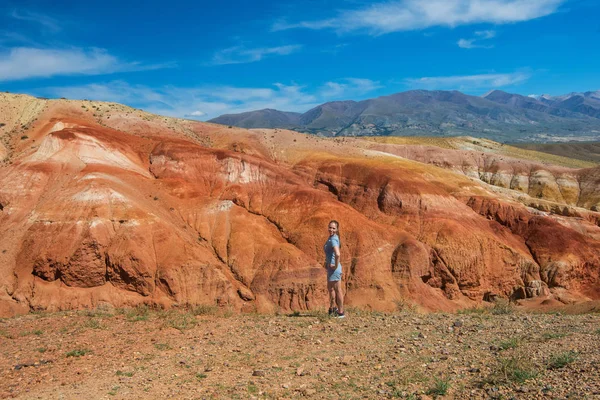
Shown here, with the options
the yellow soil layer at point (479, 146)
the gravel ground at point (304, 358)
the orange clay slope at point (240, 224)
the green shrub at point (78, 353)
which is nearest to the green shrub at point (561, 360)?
the gravel ground at point (304, 358)

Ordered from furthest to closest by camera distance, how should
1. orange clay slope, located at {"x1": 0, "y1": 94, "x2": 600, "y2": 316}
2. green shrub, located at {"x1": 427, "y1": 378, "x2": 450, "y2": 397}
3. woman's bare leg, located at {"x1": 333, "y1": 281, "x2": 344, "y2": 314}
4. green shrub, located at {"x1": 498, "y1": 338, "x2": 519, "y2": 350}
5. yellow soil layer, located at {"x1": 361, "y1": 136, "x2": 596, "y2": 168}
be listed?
yellow soil layer, located at {"x1": 361, "y1": 136, "x2": 596, "y2": 168}, orange clay slope, located at {"x1": 0, "y1": 94, "x2": 600, "y2": 316}, woman's bare leg, located at {"x1": 333, "y1": 281, "x2": 344, "y2": 314}, green shrub, located at {"x1": 498, "y1": 338, "x2": 519, "y2": 350}, green shrub, located at {"x1": 427, "y1": 378, "x2": 450, "y2": 397}

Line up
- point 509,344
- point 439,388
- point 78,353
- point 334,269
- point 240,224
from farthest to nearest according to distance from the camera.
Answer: point 240,224 → point 334,269 → point 78,353 → point 509,344 → point 439,388

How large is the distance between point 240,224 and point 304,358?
23183 mm

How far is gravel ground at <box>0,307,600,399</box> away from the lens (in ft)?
20.9

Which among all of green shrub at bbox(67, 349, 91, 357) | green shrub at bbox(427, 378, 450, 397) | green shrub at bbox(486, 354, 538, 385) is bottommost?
green shrub at bbox(67, 349, 91, 357)

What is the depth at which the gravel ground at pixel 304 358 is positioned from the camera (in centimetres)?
636

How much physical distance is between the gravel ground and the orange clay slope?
1265 centimetres

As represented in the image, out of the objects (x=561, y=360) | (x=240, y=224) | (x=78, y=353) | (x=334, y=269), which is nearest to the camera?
(x=561, y=360)

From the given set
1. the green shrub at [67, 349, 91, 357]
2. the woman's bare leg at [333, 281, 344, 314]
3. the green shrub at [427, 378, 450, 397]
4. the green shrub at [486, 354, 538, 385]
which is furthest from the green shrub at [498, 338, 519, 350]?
the green shrub at [67, 349, 91, 357]

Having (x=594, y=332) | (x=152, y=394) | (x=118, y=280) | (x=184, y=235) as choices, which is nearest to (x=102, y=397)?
(x=152, y=394)

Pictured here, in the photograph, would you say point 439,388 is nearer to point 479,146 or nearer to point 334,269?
point 334,269

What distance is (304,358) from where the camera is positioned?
8.15 meters

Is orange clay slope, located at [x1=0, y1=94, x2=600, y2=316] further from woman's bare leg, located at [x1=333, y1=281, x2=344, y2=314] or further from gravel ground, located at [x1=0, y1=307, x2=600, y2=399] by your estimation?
woman's bare leg, located at [x1=333, y1=281, x2=344, y2=314]

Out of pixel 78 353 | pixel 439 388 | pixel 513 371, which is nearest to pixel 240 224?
pixel 78 353
